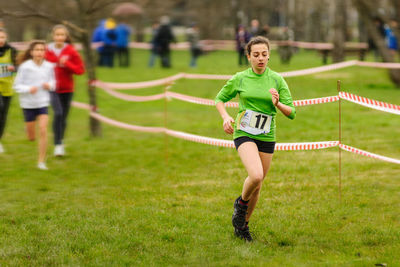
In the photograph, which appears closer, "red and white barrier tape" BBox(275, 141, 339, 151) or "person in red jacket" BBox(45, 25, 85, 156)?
"red and white barrier tape" BBox(275, 141, 339, 151)

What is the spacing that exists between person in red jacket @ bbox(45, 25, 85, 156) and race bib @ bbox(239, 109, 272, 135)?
202 inches

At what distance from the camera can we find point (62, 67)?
1034 centimetres

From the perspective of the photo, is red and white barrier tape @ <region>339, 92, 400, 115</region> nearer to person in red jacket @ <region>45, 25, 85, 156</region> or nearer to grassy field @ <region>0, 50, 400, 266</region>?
grassy field @ <region>0, 50, 400, 266</region>

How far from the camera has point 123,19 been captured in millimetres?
36969

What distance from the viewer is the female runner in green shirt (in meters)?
5.79

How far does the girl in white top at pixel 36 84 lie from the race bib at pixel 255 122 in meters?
4.46

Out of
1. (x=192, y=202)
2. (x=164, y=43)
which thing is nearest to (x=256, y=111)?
(x=192, y=202)

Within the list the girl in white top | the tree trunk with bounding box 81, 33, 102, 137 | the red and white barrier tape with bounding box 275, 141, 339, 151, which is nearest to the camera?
the red and white barrier tape with bounding box 275, 141, 339, 151

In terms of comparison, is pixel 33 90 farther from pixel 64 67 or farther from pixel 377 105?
pixel 377 105

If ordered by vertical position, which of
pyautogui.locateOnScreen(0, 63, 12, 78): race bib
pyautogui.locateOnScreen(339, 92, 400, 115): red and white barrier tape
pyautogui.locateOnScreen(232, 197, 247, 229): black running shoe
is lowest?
pyautogui.locateOnScreen(232, 197, 247, 229): black running shoe

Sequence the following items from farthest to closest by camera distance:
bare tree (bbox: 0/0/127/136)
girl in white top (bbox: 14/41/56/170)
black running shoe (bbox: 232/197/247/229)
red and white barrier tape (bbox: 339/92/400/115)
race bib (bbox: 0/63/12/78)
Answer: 1. bare tree (bbox: 0/0/127/136)
2. race bib (bbox: 0/63/12/78)
3. girl in white top (bbox: 14/41/56/170)
4. red and white barrier tape (bbox: 339/92/400/115)
5. black running shoe (bbox: 232/197/247/229)

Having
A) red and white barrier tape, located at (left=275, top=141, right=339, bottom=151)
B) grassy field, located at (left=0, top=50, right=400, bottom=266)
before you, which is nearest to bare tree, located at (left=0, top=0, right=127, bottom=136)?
grassy field, located at (left=0, top=50, right=400, bottom=266)

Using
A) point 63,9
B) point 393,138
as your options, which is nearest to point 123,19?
point 63,9

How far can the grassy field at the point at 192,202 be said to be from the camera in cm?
582
